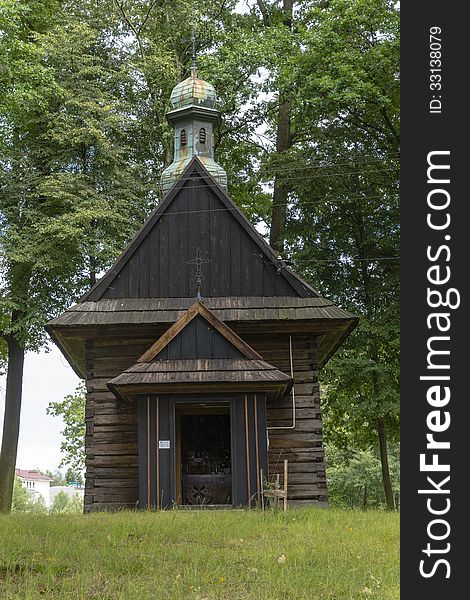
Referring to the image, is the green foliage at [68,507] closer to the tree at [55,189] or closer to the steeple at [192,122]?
the tree at [55,189]

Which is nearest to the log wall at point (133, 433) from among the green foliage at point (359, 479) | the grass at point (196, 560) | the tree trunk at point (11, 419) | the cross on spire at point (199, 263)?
the cross on spire at point (199, 263)

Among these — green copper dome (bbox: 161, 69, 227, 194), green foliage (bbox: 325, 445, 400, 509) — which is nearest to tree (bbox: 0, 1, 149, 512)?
green copper dome (bbox: 161, 69, 227, 194)

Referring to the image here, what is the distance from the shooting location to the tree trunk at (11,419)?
2342 cm

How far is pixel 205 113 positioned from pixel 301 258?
4984mm

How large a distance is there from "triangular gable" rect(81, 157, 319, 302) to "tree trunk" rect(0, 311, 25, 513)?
8.06 meters

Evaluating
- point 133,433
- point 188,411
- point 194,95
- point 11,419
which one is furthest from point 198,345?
point 11,419

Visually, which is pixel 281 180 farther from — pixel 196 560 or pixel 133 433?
pixel 196 560

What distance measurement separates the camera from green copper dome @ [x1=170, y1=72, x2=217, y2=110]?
73.3 ft

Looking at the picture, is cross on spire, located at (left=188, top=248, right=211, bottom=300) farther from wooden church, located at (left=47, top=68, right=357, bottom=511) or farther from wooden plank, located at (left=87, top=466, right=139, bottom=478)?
wooden plank, located at (left=87, top=466, right=139, bottom=478)

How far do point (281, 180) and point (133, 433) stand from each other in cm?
1095

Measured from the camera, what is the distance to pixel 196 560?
296 inches

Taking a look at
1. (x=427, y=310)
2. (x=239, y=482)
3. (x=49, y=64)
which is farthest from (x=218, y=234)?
(x=427, y=310)

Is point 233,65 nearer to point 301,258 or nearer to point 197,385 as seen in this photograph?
point 301,258

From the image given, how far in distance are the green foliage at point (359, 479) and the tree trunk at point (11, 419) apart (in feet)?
44.2
